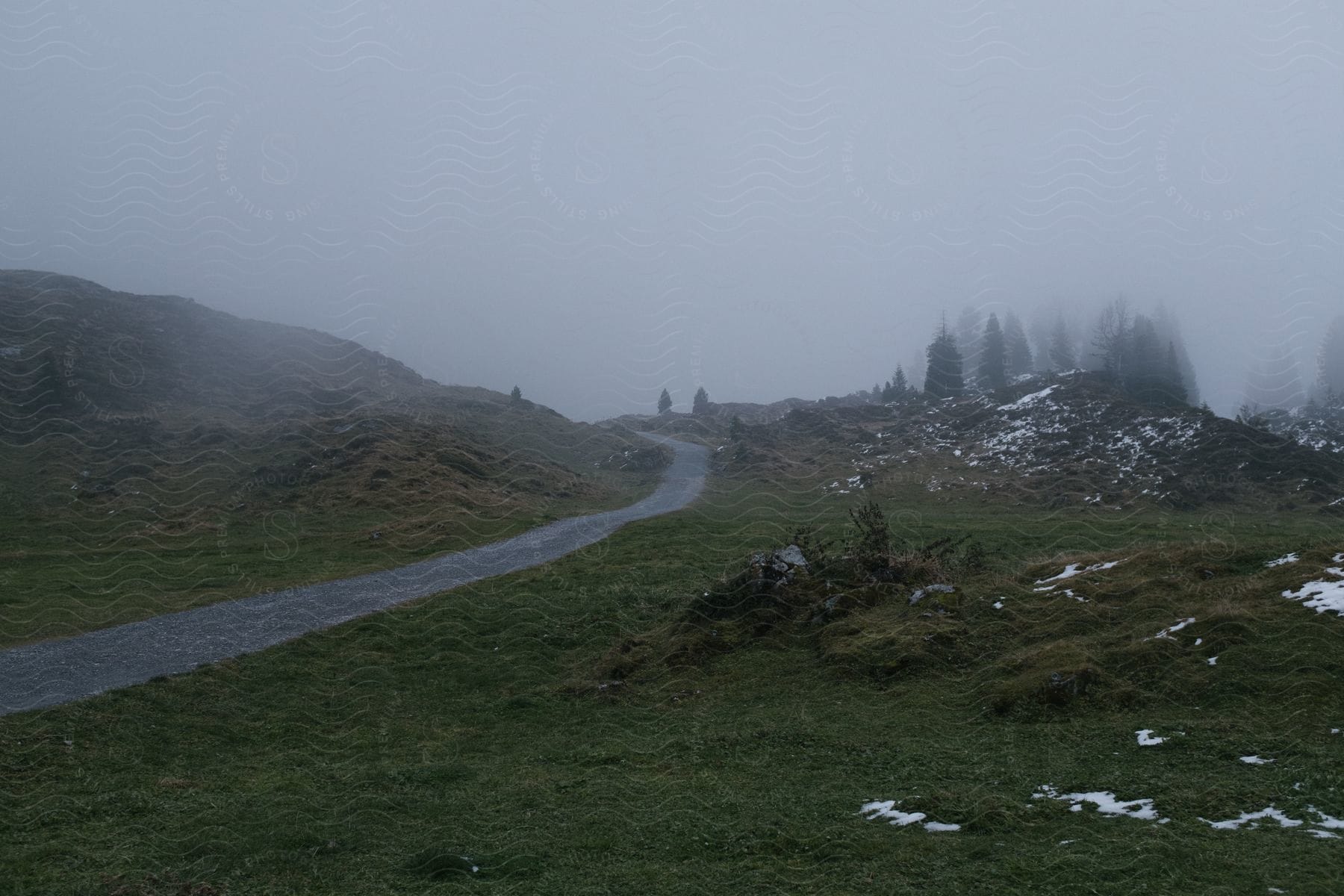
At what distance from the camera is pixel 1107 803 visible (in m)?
6.87

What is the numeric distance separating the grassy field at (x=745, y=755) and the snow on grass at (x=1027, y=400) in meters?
43.1

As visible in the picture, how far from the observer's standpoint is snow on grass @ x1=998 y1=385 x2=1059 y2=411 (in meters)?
55.7

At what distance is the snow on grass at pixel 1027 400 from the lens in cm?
5569

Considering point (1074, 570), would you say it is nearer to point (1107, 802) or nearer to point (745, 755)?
point (745, 755)

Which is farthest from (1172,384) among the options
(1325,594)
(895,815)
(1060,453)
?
(895,815)

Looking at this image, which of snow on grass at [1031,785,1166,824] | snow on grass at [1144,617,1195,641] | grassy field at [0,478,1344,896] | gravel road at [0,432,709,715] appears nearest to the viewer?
grassy field at [0,478,1344,896]

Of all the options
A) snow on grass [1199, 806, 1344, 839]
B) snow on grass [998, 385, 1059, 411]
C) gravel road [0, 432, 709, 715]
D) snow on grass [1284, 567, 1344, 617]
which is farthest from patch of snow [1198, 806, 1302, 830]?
snow on grass [998, 385, 1059, 411]

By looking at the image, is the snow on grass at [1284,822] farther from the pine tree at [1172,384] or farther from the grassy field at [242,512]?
the pine tree at [1172,384]

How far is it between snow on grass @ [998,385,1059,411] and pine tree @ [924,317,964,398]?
1890 cm

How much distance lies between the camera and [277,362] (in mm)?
76812

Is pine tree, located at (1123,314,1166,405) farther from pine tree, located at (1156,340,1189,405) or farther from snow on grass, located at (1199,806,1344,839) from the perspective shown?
snow on grass, located at (1199,806,1344,839)

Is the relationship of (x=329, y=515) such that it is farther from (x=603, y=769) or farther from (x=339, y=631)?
(x=603, y=769)

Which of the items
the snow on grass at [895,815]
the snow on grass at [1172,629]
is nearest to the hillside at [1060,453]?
the snow on grass at [1172,629]

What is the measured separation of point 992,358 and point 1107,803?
8087 cm
